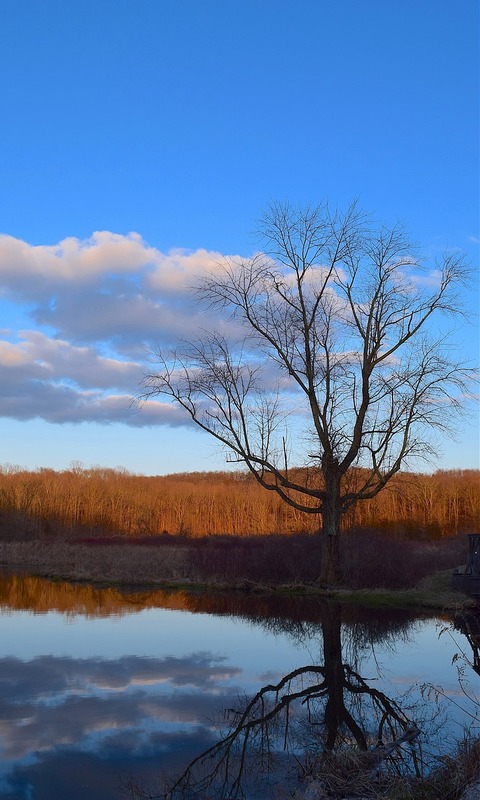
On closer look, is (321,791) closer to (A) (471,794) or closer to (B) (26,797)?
(A) (471,794)

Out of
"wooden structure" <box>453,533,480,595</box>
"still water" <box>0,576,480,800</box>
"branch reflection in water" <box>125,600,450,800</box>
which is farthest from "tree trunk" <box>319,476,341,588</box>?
"branch reflection in water" <box>125,600,450,800</box>

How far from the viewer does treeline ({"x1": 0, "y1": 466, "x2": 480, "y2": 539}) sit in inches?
2712

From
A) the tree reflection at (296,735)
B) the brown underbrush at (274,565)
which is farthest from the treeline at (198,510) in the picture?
the tree reflection at (296,735)

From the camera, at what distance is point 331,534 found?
24.6 m

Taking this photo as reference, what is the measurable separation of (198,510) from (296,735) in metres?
67.3

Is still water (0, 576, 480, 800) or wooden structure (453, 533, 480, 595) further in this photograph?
wooden structure (453, 533, 480, 595)

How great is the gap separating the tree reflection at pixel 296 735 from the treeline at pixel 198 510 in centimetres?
5263

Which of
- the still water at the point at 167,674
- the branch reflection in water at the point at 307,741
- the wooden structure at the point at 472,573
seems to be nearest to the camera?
the branch reflection in water at the point at 307,741

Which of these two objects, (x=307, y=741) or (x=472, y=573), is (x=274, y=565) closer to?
(x=472, y=573)

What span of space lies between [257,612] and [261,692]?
10.1 metres

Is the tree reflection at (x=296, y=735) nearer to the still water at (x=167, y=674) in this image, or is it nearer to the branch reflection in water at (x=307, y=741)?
the branch reflection in water at (x=307, y=741)

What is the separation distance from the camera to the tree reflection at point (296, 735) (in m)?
7.50

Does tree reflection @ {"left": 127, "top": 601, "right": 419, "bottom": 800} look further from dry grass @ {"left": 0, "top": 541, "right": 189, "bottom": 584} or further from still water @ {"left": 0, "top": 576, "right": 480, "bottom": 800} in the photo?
dry grass @ {"left": 0, "top": 541, "right": 189, "bottom": 584}

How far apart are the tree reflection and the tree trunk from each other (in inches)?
447
